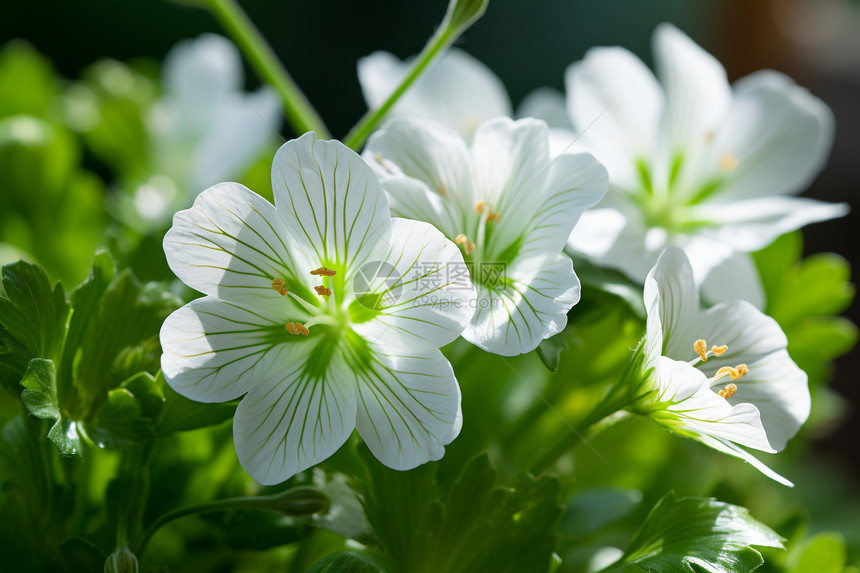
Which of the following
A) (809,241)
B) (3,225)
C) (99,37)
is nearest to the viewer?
(3,225)

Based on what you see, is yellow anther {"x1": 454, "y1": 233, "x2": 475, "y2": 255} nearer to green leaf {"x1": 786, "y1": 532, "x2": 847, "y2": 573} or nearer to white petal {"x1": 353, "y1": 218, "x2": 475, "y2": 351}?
white petal {"x1": 353, "y1": 218, "x2": 475, "y2": 351}

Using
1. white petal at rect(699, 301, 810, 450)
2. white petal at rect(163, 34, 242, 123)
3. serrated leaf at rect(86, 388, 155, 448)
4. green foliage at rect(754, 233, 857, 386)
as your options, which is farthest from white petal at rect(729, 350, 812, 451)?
white petal at rect(163, 34, 242, 123)

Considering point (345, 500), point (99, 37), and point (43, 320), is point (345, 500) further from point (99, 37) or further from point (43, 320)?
point (99, 37)

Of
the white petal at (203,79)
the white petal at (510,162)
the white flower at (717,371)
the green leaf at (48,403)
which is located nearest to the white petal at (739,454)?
the white flower at (717,371)

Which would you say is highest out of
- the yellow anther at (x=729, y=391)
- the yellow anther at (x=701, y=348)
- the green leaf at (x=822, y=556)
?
the yellow anther at (x=701, y=348)

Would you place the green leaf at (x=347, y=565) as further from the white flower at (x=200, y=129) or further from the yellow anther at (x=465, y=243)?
the white flower at (x=200, y=129)

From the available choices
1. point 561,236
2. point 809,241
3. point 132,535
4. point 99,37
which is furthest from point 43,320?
point 809,241
